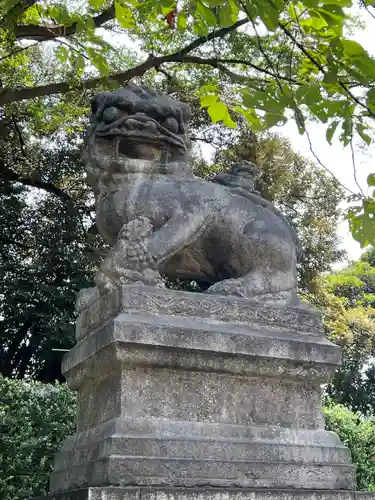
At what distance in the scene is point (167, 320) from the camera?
4.17 meters

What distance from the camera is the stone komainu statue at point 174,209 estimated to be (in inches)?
180

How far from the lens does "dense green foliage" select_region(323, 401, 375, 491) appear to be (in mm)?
10266

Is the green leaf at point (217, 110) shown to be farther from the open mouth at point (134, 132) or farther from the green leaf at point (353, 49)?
the green leaf at point (353, 49)

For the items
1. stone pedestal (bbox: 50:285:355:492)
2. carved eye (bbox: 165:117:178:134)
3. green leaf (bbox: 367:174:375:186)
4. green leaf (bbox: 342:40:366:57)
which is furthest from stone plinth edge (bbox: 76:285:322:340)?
green leaf (bbox: 342:40:366:57)

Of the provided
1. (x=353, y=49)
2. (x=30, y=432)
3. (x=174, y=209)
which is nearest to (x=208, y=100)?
(x=174, y=209)

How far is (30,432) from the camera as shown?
886cm

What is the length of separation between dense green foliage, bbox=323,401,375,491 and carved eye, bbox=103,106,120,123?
714 centimetres

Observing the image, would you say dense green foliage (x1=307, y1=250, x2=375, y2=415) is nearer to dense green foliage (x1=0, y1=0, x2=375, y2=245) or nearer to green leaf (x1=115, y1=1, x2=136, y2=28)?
dense green foliage (x1=0, y1=0, x2=375, y2=245)

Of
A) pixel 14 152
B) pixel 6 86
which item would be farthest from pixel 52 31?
pixel 14 152

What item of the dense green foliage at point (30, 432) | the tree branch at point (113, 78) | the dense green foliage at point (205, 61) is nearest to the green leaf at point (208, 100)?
the dense green foliage at point (205, 61)

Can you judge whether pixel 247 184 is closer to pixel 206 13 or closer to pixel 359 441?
pixel 206 13

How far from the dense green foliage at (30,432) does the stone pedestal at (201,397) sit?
4.37 m

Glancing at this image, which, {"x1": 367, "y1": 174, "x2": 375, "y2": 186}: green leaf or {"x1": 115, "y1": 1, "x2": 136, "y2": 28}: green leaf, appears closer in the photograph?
{"x1": 367, "y1": 174, "x2": 375, "y2": 186}: green leaf

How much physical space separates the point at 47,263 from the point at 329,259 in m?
6.41
